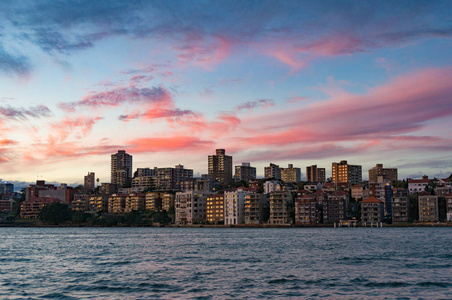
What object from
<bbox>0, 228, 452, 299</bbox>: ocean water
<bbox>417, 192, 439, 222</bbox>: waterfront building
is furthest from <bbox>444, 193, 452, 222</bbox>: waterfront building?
<bbox>0, 228, 452, 299</bbox>: ocean water

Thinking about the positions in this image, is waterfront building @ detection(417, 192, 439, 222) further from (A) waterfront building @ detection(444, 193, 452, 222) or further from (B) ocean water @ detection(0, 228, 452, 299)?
(B) ocean water @ detection(0, 228, 452, 299)

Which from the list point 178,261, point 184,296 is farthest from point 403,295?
point 178,261

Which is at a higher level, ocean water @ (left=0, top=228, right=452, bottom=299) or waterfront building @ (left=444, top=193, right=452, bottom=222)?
waterfront building @ (left=444, top=193, right=452, bottom=222)

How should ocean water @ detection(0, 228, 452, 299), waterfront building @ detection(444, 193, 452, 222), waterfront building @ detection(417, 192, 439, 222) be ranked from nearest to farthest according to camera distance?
1. ocean water @ detection(0, 228, 452, 299)
2. waterfront building @ detection(444, 193, 452, 222)
3. waterfront building @ detection(417, 192, 439, 222)

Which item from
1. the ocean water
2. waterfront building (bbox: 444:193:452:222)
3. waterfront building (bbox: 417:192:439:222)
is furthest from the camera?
waterfront building (bbox: 417:192:439:222)

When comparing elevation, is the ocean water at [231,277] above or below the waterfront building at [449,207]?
below

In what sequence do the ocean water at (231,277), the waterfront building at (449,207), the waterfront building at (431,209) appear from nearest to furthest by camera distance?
the ocean water at (231,277), the waterfront building at (449,207), the waterfront building at (431,209)

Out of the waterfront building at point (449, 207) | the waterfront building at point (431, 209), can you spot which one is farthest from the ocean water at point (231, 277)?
the waterfront building at point (449, 207)

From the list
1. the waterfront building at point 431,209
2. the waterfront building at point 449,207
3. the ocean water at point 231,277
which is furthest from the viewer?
the waterfront building at point 431,209

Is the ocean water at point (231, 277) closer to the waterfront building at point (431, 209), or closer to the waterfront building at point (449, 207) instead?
the waterfront building at point (431, 209)

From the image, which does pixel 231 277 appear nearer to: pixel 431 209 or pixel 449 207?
pixel 431 209

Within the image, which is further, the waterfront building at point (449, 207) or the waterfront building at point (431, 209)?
the waterfront building at point (431, 209)

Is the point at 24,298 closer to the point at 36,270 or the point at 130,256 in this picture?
the point at 36,270

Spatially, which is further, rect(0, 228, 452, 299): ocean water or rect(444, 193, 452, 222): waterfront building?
rect(444, 193, 452, 222): waterfront building
